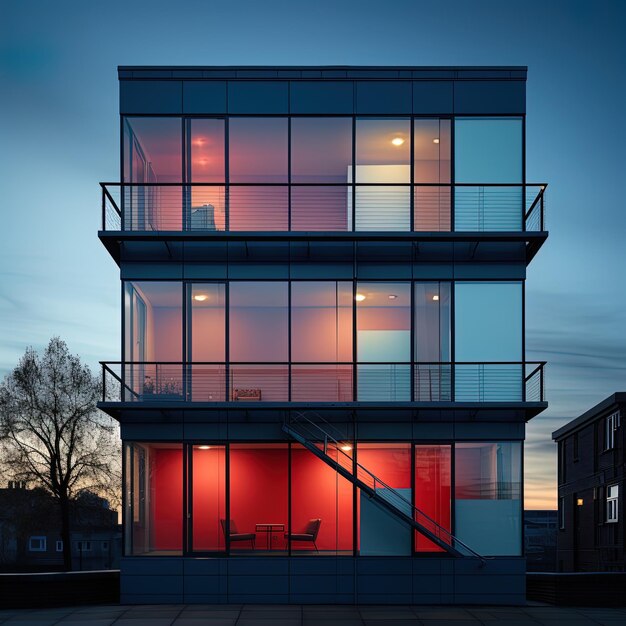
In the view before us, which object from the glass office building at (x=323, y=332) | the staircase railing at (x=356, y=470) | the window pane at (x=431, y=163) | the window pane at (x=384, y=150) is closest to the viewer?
the staircase railing at (x=356, y=470)

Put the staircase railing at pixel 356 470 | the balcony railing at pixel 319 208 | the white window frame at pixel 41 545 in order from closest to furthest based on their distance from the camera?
1. the staircase railing at pixel 356 470
2. the balcony railing at pixel 319 208
3. the white window frame at pixel 41 545

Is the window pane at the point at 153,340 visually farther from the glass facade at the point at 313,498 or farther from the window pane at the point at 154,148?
the window pane at the point at 154,148

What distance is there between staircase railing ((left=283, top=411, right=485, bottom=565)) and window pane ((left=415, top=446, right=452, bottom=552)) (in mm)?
154

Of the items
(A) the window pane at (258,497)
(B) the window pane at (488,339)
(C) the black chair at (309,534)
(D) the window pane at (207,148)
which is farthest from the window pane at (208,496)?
(D) the window pane at (207,148)

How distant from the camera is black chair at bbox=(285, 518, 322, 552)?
18734 mm

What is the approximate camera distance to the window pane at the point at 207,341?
19.2 meters

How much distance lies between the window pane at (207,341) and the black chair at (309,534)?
3.19 metres

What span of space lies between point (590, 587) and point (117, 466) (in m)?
25.2

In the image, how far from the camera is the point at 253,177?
778 inches

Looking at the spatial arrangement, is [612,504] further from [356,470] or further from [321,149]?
[321,149]

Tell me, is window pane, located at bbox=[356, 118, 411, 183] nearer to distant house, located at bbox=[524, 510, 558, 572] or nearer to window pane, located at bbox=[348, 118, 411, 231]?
window pane, located at bbox=[348, 118, 411, 231]

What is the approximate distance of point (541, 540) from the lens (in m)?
58.3

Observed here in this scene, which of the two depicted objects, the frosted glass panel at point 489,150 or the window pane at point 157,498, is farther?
the frosted glass panel at point 489,150

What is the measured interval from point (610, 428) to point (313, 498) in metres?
21.2
